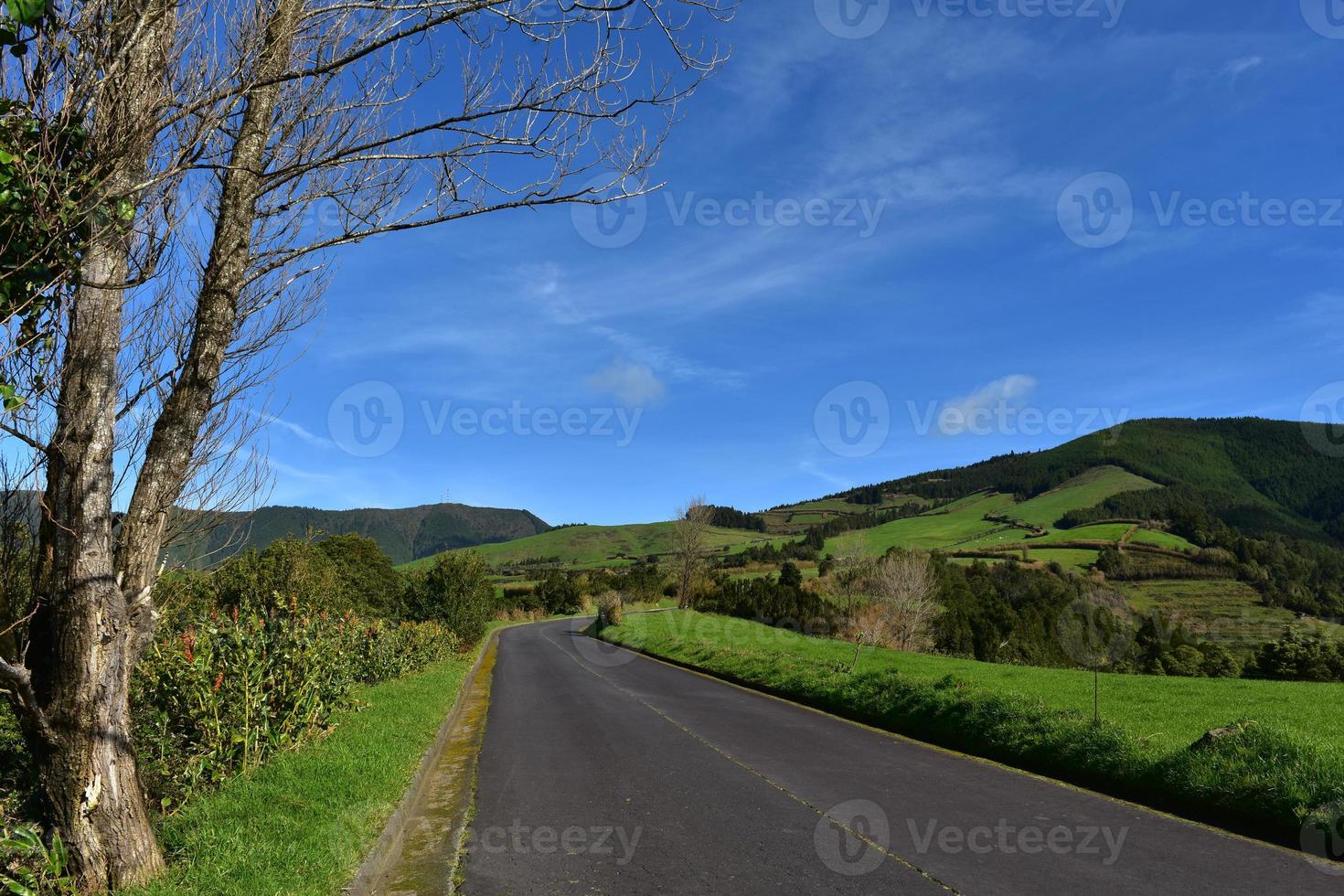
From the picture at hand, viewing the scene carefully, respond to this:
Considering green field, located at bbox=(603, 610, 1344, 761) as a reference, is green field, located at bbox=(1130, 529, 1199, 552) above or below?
above

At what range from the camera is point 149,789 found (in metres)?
6.86

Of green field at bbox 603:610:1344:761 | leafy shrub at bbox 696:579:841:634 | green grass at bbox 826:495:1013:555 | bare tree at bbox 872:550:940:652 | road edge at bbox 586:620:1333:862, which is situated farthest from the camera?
green grass at bbox 826:495:1013:555

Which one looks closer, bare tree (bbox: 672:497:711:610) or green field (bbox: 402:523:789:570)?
bare tree (bbox: 672:497:711:610)

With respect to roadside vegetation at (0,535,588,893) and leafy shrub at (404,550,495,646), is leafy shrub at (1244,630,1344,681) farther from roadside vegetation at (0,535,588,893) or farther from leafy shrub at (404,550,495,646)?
leafy shrub at (404,550,495,646)

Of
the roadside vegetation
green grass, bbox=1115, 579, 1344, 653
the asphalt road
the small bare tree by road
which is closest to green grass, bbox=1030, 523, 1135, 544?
green grass, bbox=1115, 579, 1344, 653

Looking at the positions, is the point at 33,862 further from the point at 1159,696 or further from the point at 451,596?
the point at 451,596

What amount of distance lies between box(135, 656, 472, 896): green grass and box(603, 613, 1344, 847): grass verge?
7.49 meters

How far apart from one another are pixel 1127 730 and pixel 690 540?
4932cm

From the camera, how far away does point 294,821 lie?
5.74m

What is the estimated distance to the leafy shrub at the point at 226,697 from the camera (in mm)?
7160

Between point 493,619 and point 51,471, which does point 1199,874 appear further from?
point 493,619

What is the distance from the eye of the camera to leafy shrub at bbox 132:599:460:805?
716cm

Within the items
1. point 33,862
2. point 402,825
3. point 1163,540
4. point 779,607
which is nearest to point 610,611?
point 779,607

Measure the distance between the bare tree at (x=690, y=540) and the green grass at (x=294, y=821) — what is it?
49.1 metres
